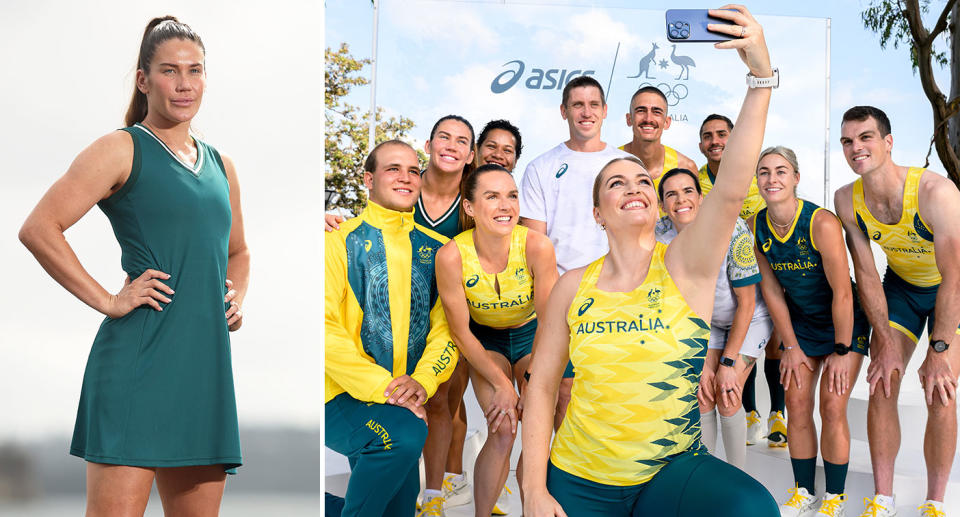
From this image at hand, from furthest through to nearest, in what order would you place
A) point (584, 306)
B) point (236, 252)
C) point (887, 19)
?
point (887, 19), point (584, 306), point (236, 252)

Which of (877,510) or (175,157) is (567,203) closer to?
(877,510)

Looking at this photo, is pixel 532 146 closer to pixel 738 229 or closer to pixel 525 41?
pixel 525 41

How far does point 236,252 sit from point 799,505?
8.81 ft

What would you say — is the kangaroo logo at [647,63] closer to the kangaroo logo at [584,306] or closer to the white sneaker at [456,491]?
the white sneaker at [456,491]

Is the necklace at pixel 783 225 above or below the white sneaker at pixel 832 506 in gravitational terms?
above

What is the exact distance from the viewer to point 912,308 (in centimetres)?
350

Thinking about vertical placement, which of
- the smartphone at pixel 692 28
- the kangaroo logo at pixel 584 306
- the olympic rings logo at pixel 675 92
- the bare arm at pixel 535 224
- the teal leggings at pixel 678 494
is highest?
the olympic rings logo at pixel 675 92

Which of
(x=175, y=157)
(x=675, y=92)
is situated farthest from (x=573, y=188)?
(x=675, y=92)

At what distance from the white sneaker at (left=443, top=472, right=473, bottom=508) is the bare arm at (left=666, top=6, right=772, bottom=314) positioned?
6.10 feet

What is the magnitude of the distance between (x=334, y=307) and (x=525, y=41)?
13.6 ft

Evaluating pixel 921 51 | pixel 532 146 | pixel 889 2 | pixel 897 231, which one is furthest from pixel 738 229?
pixel 889 2

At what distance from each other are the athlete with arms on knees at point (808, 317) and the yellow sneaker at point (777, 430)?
92 centimetres

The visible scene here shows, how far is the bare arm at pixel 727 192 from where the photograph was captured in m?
1.80

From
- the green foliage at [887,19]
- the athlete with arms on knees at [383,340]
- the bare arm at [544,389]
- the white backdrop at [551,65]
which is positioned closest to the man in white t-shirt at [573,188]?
the athlete with arms on knees at [383,340]
